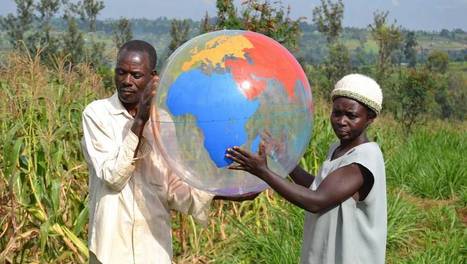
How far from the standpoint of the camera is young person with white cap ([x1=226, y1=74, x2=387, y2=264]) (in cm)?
249

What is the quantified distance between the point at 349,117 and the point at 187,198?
758 mm

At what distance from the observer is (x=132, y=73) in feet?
8.52

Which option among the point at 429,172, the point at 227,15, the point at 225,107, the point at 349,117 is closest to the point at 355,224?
the point at 349,117

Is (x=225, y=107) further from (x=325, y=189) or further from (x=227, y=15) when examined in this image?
(x=227, y=15)

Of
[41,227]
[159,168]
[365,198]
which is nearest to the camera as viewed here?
[365,198]

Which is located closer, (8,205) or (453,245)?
(8,205)

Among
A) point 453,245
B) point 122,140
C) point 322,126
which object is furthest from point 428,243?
point 122,140

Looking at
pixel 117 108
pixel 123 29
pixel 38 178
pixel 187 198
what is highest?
pixel 117 108

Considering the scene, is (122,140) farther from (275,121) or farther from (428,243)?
(428,243)

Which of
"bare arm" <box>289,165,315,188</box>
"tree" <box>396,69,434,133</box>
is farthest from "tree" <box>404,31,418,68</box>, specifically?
"bare arm" <box>289,165,315,188</box>

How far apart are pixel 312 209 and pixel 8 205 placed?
250cm

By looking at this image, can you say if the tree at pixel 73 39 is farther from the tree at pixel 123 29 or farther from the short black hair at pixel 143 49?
the short black hair at pixel 143 49

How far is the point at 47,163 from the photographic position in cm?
424

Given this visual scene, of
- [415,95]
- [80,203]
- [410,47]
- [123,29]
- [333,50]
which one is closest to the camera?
[80,203]
